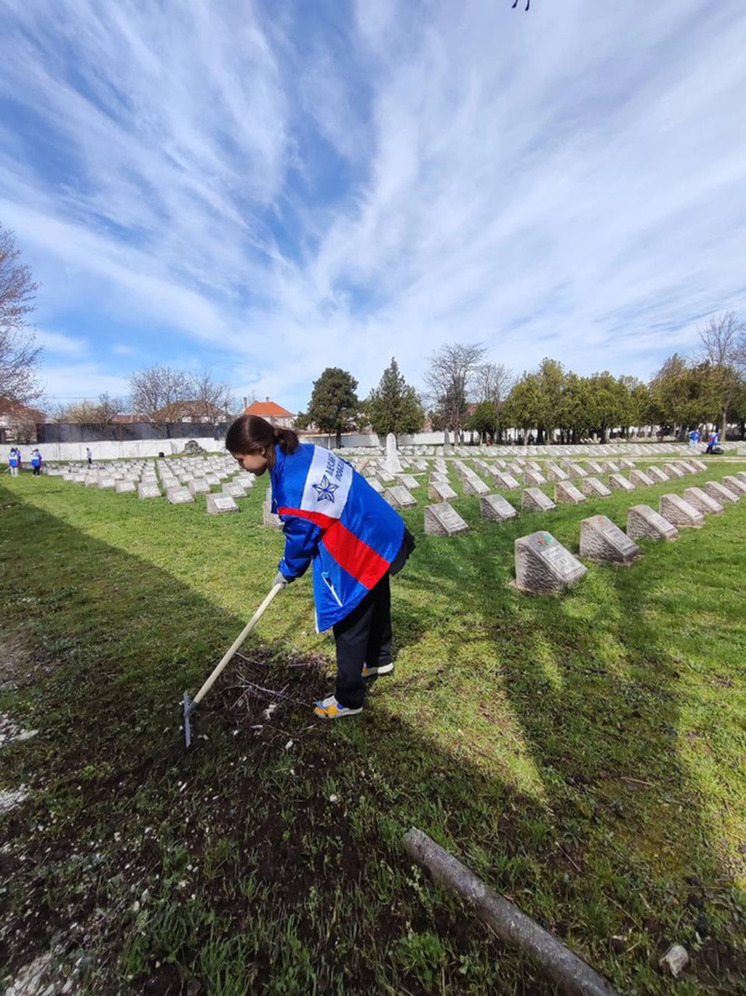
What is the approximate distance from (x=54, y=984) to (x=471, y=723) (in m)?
2.11

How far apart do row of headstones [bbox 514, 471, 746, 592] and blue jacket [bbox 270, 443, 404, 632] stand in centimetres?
283

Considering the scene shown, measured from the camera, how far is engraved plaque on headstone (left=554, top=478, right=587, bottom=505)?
10.8m

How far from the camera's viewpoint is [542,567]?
15.7 ft

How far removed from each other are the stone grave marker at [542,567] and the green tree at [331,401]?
50.1 m

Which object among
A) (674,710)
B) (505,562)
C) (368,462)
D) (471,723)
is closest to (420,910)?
(471,723)

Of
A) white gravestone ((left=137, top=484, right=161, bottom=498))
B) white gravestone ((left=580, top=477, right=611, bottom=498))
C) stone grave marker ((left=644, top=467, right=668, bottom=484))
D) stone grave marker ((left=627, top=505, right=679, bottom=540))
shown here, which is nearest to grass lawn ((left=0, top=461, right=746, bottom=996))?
stone grave marker ((left=627, top=505, right=679, bottom=540))

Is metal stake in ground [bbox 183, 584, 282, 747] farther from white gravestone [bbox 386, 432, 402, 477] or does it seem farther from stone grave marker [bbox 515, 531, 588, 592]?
white gravestone [bbox 386, 432, 402, 477]

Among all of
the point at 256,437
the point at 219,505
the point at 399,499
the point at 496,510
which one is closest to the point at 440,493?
the point at 399,499

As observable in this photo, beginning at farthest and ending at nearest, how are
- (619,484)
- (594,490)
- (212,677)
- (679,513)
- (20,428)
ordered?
(20,428) < (619,484) < (594,490) < (679,513) < (212,677)

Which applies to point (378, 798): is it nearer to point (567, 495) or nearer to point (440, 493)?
point (440, 493)

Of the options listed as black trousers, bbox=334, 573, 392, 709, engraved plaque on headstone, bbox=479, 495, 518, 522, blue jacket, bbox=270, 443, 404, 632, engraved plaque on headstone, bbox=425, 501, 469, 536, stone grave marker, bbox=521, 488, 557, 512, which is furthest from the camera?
stone grave marker, bbox=521, 488, 557, 512

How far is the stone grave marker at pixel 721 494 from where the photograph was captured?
10.0 m

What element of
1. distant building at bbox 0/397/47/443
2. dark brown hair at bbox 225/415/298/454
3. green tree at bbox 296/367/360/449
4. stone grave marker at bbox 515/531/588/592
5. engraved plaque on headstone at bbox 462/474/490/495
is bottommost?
stone grave marker at bbox 515/531/588/592

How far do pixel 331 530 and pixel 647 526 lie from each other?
653 cm
